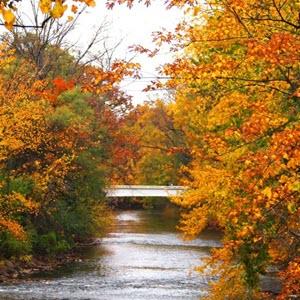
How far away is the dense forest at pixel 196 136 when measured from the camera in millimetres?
7262

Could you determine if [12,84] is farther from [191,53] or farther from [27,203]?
[191,53]

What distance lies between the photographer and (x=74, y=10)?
14.2 feet

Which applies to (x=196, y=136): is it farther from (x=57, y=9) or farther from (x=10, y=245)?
(x=57, y=9)

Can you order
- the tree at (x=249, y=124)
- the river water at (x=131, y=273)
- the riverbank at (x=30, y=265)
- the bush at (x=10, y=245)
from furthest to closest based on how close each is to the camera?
1. the bush at (x=10, y=245)
2. the riverbank at (x=30, y=265)
3. the river water at (x=131, y=273)
4. the tree at (x=249, y=124)

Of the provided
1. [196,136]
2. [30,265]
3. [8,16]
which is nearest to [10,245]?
[30,265]

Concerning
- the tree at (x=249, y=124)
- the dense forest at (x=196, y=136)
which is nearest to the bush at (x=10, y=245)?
the dense forest at (x=196, y=136)

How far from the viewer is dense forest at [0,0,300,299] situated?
726cm

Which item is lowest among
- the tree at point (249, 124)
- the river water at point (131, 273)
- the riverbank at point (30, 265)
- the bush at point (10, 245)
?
the river water at point (131, 273)

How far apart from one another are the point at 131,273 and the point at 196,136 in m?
10.3

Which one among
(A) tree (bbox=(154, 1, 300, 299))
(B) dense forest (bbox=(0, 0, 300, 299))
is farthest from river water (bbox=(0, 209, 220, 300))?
(A) tree (bbox=(154, 1, 300, 299))

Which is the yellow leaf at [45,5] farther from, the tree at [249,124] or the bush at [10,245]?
the bush at [10,245]

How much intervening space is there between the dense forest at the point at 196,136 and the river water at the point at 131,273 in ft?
5.37

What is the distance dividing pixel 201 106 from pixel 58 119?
12.2 m

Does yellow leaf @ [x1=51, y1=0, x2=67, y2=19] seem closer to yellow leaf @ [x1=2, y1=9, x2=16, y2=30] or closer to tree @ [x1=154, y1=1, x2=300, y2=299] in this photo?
yellow leaf @ [x1=2, y1=9, x2=16, y2=30]
